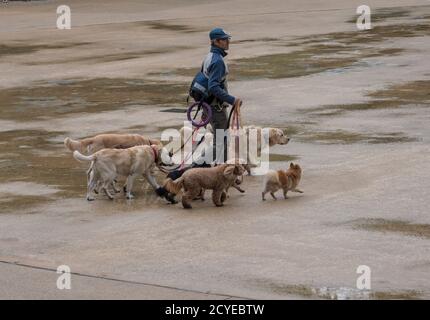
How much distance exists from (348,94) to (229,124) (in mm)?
7410

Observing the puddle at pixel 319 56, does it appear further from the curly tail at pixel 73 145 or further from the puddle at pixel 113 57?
the curly tail at pixel 73 145

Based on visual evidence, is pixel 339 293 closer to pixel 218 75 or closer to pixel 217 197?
pixel 217 197

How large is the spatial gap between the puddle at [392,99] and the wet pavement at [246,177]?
4 cm

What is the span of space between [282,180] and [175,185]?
1338 millimetres

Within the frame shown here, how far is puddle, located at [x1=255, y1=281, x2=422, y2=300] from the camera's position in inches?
426

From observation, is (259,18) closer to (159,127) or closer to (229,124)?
(159,127)

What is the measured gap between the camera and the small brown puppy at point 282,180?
14.7m

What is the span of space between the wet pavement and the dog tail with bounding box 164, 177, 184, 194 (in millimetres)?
240

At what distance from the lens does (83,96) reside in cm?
2317

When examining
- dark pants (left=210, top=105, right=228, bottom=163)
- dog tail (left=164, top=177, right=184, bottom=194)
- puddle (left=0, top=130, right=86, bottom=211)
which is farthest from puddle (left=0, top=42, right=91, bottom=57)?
dog tail (left=164, top=177, right=184, bottom=194)

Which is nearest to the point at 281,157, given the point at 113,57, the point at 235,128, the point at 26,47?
the point at 235,128

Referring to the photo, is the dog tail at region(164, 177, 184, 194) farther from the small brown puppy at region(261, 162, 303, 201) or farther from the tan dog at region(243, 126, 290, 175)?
the tan dog at region(243, 126, 290, 175)
